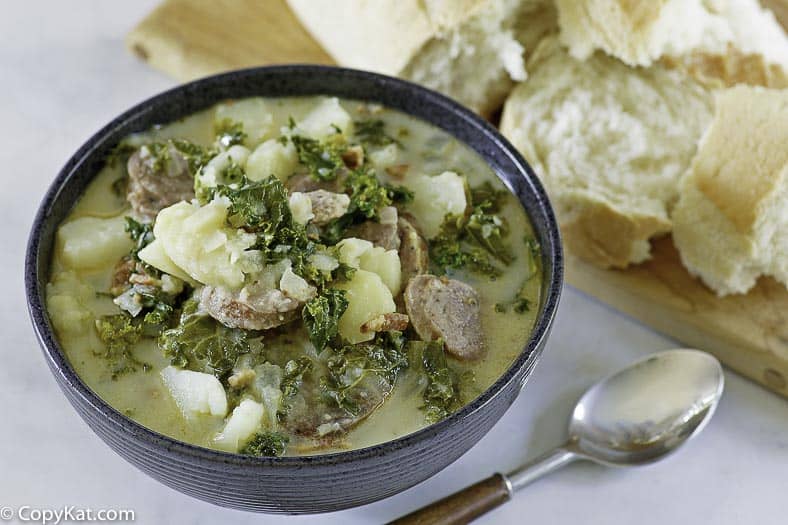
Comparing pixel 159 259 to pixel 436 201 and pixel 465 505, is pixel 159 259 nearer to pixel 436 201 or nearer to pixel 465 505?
pixel 436 201

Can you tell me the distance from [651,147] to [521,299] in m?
1.19

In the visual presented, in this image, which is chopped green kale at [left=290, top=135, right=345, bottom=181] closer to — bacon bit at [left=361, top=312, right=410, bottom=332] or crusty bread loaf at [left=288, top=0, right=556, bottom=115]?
bacon bit at [left=361, top=312, right=410, bottom=332]

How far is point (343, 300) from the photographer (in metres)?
2.38

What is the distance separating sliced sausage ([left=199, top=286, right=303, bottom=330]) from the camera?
7.68ft

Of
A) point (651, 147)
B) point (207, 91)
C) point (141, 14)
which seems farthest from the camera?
point (141, 14)

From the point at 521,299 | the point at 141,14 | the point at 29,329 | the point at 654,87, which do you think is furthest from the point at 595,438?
the point at 141,14

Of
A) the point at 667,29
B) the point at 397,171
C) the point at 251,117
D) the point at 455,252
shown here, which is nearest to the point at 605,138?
the point at 667,29

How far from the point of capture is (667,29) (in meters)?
3.43

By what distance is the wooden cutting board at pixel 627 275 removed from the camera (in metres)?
3.17

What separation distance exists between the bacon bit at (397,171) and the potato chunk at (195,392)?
3.00ft

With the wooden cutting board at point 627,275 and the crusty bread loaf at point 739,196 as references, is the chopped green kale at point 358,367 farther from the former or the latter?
the crusty bread loaf at point 739,196

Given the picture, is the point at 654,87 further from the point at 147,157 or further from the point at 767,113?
the point at 147,157

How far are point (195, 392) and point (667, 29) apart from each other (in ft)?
7.13

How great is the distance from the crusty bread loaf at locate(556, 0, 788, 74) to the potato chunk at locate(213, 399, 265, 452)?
1988 mm
